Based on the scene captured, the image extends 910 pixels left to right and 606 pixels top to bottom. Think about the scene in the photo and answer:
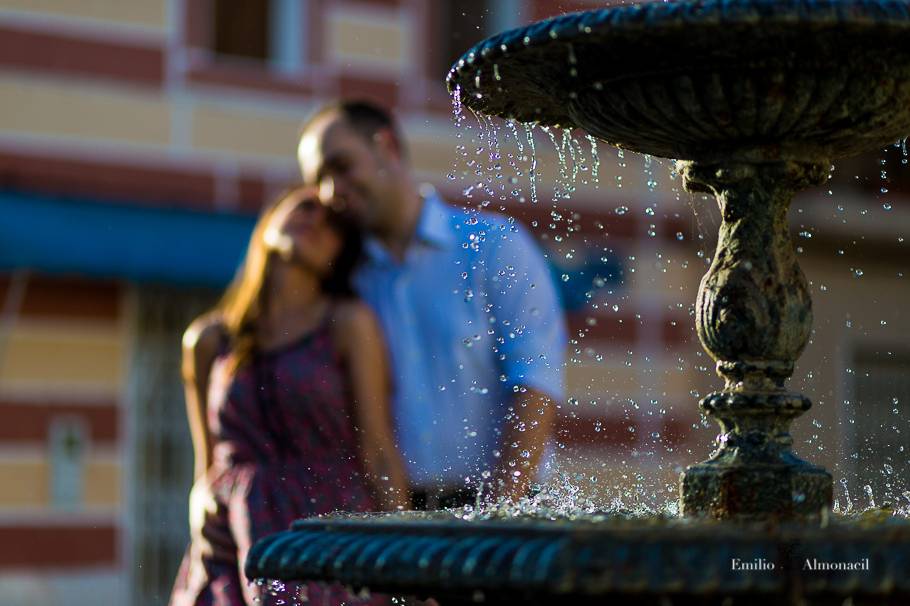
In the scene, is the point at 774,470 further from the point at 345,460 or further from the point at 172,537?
the point at 172,537

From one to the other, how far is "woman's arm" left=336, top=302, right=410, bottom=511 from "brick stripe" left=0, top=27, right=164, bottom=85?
21.8ft

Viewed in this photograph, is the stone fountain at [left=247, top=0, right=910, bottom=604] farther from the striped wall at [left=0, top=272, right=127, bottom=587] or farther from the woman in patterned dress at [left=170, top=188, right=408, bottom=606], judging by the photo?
the striped wall at [left=0, top=272, right=127, bottom=587]

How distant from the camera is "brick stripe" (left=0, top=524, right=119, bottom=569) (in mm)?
10766

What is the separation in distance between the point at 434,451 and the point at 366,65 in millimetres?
8307

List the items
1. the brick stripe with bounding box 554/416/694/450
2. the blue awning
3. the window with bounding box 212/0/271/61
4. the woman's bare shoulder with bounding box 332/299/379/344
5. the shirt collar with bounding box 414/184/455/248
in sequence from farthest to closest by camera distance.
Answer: the brick stripe with bounding box 554/416/694/450
the window with bounding box 212/0/271/61
the blue awning
the shirt collar with bounding box 414/184/455/248
the woman's bare shoulder with bounding box 332/299/379/344

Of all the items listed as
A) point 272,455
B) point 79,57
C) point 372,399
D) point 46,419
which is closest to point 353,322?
point 372,399

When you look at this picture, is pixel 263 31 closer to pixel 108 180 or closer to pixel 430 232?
pixel 108 180

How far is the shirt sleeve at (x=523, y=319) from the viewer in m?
4.55

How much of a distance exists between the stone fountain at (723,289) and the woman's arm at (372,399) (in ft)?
5.17

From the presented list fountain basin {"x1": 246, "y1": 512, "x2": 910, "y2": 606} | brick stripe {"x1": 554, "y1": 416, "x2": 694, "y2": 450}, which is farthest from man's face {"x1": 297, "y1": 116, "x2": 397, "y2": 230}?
brick stripe {"x1": 554, "y1": 416, "x2": 694, "y2": 450}

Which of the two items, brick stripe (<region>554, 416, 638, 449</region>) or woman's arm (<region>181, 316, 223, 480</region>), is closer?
woman's arm (<region>181, 316, 223, 480</region>)

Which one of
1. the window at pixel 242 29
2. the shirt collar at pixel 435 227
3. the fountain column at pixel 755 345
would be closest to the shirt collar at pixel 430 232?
the shirt collar at pixel 435 227

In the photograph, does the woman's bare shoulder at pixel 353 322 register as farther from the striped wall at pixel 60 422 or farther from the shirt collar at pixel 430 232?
the striped wall at pixel 60 422

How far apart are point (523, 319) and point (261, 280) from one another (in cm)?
101
